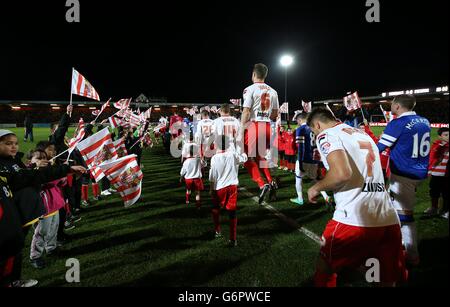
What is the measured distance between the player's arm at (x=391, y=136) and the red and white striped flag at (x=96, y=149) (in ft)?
15.9

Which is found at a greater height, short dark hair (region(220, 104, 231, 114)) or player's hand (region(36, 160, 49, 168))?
short dark hair (region(220, 104, 231, 114))

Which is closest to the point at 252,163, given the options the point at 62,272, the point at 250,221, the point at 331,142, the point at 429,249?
the point at 250,221

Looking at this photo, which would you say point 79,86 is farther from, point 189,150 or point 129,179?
point 189,150

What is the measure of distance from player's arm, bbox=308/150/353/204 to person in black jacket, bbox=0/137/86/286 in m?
3.38

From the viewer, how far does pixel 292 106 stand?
7381cm

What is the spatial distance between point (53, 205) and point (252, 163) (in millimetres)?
3785

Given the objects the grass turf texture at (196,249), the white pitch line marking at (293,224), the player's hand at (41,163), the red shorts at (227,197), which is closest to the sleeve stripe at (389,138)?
the grass turf texture at (196,249)

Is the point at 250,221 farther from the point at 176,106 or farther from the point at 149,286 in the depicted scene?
the point at 176,106

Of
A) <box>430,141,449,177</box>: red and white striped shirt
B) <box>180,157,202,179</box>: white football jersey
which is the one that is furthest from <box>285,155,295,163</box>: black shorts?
<box>180,157,202,179</box>: white football jersey

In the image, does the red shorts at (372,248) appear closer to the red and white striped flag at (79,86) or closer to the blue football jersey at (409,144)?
the blue football jersey at (409,144)

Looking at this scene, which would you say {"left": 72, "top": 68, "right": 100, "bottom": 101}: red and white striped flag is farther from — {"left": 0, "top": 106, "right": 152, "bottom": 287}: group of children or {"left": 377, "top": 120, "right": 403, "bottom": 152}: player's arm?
{"left": 377, "top": 120, "right": 403, "bottom": 152}: player's arm

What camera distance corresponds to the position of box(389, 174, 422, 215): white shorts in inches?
166

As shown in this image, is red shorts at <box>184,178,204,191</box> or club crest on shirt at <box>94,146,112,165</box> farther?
red shorts at <box>184,178,204,191</box>

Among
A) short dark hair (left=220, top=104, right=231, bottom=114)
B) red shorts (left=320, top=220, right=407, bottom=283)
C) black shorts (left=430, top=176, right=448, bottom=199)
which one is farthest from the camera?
black shorts (left=430, top=176, right=448, bottom=199)
